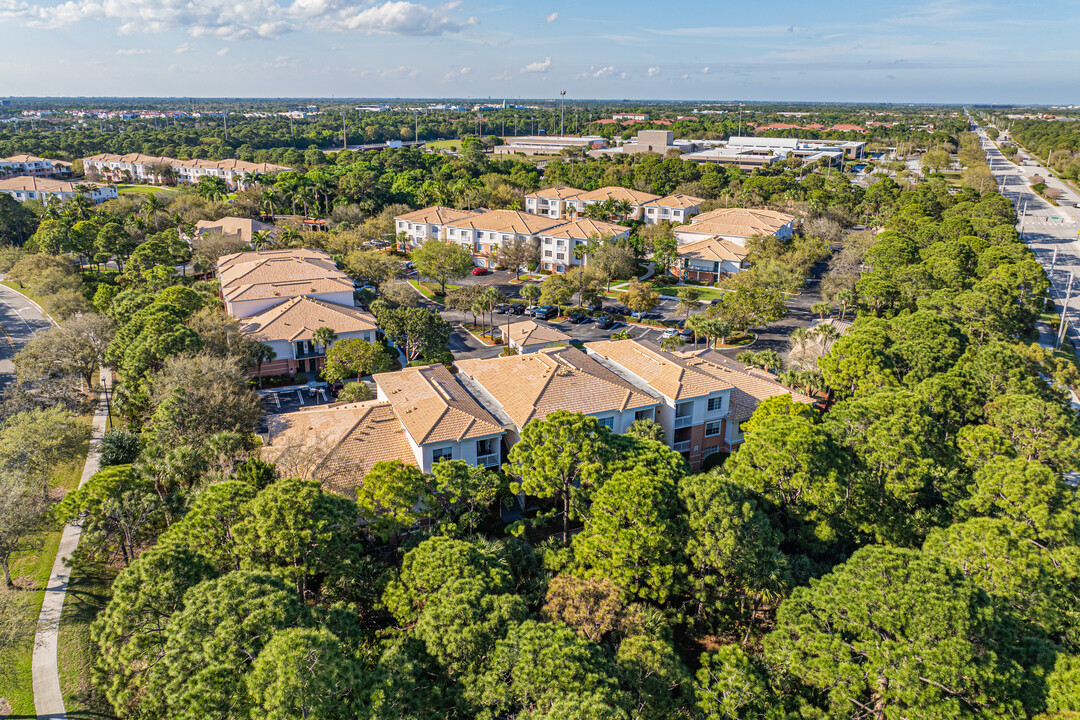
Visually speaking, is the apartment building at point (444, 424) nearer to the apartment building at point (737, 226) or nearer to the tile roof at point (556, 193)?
the apartment building at point (737, 226)

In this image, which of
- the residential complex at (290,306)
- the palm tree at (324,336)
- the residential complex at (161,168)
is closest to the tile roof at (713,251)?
the residential complex at (290,306)

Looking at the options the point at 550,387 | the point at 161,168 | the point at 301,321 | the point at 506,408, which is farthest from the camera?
the point at 161,168

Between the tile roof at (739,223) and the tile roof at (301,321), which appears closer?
the tile roof at (301,321)

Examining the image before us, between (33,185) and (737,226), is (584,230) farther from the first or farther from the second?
(33,185)

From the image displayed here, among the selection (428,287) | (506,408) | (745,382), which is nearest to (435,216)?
(428,287)

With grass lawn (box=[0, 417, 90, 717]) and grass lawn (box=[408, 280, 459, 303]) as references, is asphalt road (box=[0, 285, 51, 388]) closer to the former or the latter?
grass lawn (box=[0, 417, 90, 717])

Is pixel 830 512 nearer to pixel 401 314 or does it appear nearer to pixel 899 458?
pixel 899 458
